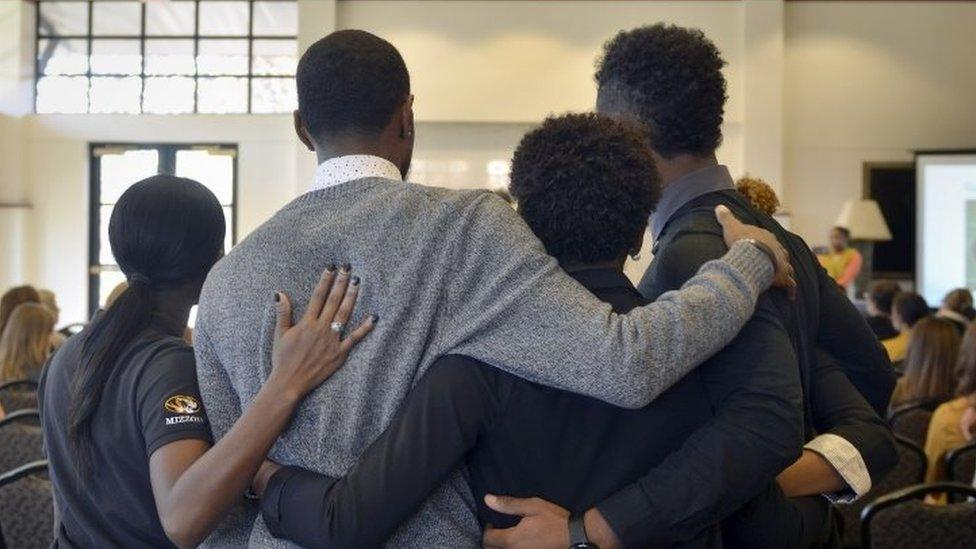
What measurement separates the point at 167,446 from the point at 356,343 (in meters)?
0.37

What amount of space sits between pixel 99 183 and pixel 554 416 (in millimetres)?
13571

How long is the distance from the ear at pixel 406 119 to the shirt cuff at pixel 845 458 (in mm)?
820

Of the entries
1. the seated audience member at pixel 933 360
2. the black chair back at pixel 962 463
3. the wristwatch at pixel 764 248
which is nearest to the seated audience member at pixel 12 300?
the seated audience member at pixel 933 360

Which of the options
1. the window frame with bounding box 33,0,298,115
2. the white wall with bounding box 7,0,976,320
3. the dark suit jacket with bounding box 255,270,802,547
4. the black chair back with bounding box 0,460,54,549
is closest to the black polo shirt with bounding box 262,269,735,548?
the dark suit jacket with bounding box 255,270,802,547

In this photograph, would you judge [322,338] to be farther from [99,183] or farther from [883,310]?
[99,183]

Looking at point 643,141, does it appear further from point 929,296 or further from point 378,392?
point 929,296

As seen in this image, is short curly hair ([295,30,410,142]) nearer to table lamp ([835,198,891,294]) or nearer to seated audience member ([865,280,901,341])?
seated audience member ([865,280,901,341])

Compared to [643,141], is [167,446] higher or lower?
lower

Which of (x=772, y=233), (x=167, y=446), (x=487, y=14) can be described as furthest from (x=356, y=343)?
(x=487, y=14)

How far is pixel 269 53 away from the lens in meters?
14.1

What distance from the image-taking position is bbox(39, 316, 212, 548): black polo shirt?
5.95 feet

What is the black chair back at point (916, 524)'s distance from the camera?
2.88 meters

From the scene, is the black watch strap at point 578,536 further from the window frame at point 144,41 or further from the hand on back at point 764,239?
the window frame at point 144,41

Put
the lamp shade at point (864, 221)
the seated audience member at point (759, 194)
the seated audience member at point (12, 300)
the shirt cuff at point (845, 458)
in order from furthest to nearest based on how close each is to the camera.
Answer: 1. the lamp shade at point (864, 221)
2. the seated audience member at point (12, 300)
3. the seated audience member at point (759, 194)
4. the shirt cuff at point (845, 458)
